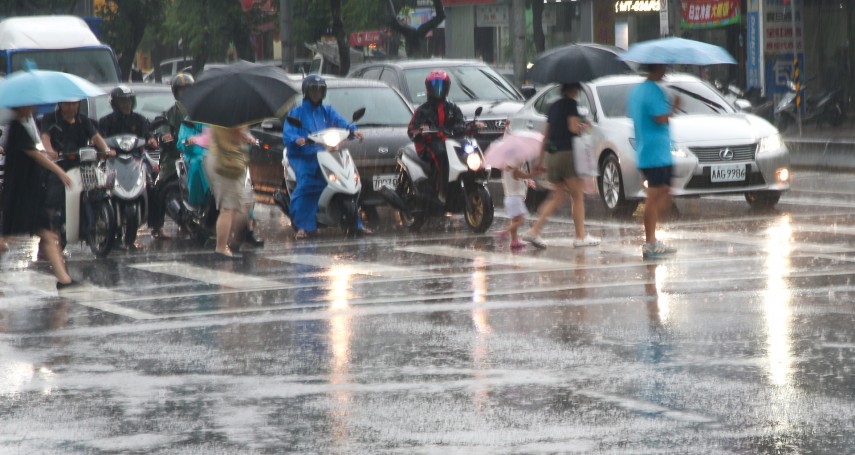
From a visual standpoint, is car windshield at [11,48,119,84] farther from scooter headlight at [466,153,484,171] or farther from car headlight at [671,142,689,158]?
car headlight at [671,142,689,158]

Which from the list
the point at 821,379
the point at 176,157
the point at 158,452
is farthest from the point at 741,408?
the point at 176,157

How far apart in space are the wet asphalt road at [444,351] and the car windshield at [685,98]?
3.82 meters

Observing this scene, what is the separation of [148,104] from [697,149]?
692 cm

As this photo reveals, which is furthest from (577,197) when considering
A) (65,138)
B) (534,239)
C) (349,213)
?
(65,138)

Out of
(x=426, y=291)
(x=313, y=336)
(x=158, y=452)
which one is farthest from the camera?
(x=426, y=291)

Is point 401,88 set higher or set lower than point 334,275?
higher

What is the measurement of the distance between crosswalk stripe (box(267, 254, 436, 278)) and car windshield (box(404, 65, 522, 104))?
8321 millimetres

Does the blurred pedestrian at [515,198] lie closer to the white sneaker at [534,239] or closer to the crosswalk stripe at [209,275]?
the white sneaker at [534,239]

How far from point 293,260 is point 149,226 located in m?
3.31

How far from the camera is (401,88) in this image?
22.5 meters

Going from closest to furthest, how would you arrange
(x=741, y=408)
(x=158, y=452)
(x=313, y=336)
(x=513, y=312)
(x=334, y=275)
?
1. (x=158, y=452)
2. (x=741, y=408)
3. (x=313, y=336)
4. (x=513, y=312)
5. (x=334, y=275)

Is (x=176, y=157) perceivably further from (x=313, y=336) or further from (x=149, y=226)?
(x=313, y=336)

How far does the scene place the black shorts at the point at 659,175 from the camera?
42.5ft

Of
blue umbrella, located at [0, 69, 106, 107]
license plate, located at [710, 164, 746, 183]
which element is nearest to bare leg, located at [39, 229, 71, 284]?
blue umbrella, located at [0, 69, 106, 107]
